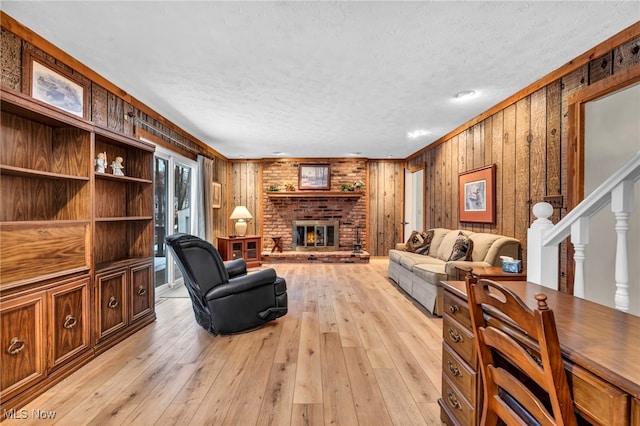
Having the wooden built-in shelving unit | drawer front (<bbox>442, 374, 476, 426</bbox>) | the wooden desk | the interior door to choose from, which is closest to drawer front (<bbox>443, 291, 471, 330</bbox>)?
the wooden desk

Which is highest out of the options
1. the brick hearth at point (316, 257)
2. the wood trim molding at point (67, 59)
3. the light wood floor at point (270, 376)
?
the wood trim molding at point (67, 59)

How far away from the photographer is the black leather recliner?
263 centimetres

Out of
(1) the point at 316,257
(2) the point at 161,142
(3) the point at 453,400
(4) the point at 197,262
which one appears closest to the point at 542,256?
(3) the point at 453,400

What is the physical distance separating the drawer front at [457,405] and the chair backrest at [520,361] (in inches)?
9.1

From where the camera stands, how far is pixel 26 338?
1835 millimetres

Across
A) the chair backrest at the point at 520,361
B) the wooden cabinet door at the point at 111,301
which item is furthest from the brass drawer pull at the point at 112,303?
the chair backrest at the point at 520,361

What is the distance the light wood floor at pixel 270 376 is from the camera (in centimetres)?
174

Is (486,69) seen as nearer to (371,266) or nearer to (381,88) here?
(381,88)

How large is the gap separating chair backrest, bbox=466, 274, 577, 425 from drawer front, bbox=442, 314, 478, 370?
0.11 m

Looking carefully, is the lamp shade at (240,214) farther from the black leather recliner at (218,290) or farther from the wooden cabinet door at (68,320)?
the wooden cabinet door at (68,320)

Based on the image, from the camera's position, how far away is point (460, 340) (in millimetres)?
1447

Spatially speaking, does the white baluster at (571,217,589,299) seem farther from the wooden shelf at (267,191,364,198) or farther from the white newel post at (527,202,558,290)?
the wooden shelf at (267,191,364,198)

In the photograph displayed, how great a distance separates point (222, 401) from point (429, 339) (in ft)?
6.25

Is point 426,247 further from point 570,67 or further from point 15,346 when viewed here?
point 15,346
